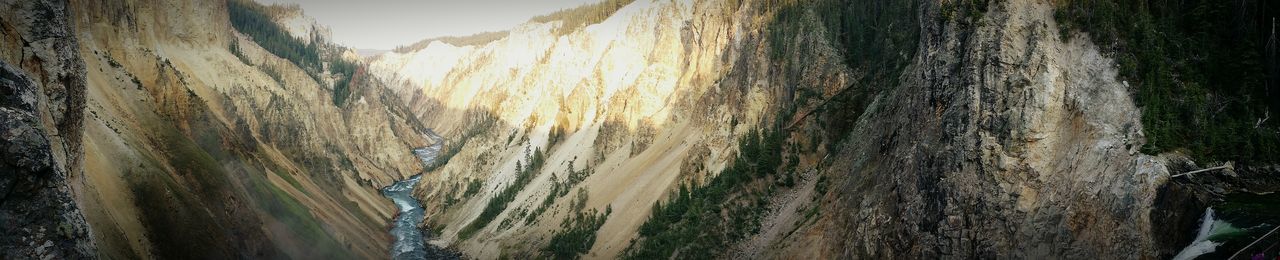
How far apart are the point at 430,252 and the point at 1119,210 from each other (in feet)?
225

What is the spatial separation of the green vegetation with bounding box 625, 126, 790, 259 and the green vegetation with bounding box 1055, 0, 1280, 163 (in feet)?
75.8

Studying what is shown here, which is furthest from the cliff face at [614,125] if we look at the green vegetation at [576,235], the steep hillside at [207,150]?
the steep hillside at [207,150]

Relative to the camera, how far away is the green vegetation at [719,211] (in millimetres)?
44844

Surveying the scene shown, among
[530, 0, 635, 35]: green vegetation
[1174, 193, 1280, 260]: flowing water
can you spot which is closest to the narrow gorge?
[1174, 193, 1280, 260]: flowing water

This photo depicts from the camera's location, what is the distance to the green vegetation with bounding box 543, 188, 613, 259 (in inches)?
2367

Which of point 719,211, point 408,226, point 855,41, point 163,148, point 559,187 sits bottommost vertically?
point 408,226

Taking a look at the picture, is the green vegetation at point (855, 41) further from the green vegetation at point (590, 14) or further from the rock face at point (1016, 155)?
the green vegetation at point (590, 14)

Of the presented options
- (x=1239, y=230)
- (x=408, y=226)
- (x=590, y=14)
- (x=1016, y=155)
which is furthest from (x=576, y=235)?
(x=590, y=14)

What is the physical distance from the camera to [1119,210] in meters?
20.8

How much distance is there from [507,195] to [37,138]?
74318 millimetres

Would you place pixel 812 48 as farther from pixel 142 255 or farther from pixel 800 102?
pixel 142 255

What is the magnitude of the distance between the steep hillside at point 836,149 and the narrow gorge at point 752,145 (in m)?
0.12

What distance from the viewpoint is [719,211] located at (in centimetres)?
4675

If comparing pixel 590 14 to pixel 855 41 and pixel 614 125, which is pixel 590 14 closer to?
pixel 614 125
